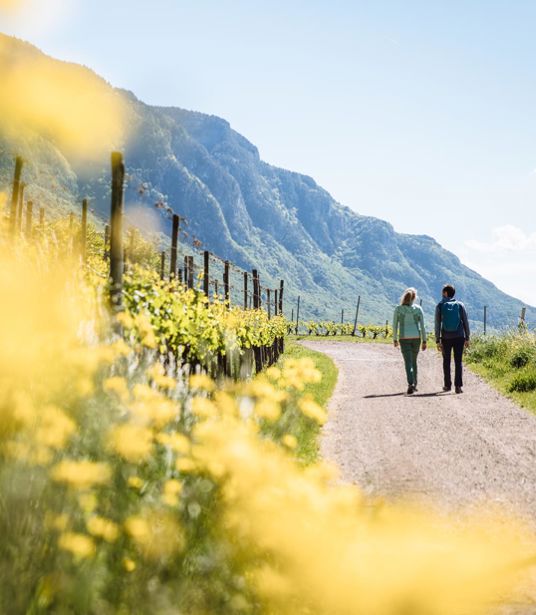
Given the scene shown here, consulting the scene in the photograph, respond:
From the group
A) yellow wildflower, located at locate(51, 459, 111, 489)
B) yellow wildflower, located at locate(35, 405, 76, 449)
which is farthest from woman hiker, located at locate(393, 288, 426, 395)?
yellow wildflower, located at locate(51, 459, 111, 489)

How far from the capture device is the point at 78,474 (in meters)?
2.04

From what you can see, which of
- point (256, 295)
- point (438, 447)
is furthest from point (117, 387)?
point (256, 295)

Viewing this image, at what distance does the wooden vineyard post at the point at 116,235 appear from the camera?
4840mm

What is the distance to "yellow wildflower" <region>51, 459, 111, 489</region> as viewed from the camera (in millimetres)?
2043

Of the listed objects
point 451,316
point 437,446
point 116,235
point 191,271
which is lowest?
point 437,446

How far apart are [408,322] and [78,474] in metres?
10.8

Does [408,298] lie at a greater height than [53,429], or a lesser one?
greater

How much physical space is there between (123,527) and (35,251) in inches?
77.5

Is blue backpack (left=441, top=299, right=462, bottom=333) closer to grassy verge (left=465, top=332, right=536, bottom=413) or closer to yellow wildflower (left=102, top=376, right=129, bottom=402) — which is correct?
grassy verge (left=465, top=332, right=536, bottom=413)

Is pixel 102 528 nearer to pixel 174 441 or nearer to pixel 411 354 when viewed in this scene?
pixel 174 441

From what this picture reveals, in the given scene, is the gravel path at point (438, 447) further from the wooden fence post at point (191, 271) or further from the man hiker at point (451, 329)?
the wooden fence post at point (191, 271)

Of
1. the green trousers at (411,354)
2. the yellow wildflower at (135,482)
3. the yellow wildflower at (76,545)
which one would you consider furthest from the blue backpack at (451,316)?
the yellow wildflower at (76,545)

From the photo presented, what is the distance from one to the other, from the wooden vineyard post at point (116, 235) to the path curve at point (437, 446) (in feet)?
8.31

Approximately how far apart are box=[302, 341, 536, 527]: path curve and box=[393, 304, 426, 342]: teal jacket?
1174mm
